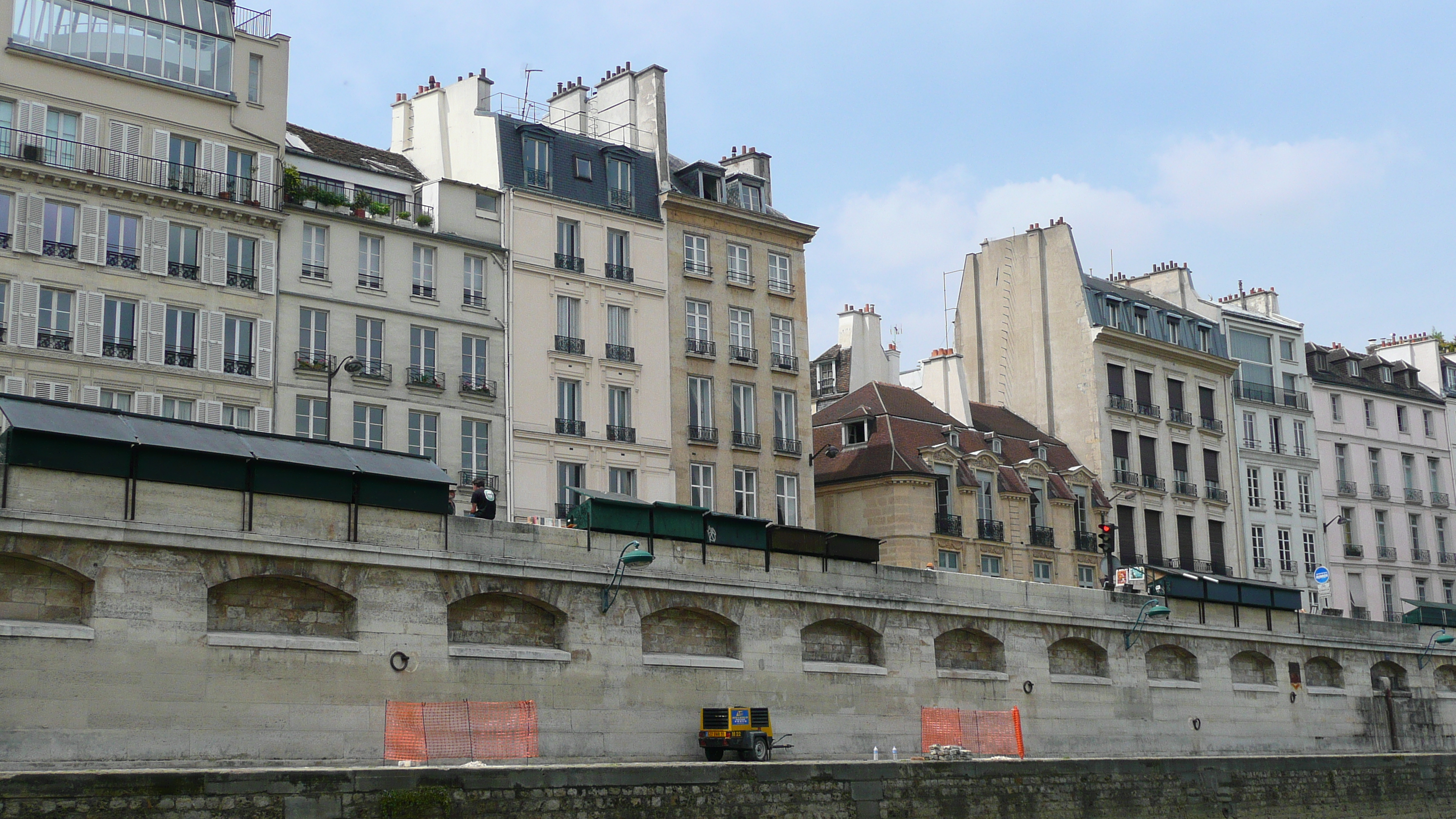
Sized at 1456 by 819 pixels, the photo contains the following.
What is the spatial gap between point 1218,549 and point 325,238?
119 ft

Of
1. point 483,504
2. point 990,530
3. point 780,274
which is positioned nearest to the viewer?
point 483,504

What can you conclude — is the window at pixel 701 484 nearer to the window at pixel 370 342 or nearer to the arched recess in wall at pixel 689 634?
the window at pixel 370 342

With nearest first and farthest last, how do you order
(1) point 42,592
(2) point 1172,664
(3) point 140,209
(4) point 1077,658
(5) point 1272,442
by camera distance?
1. (1) point 42,592
2. (3) point 140,209
3. (4) point 1077,658
4. (2) point 1172,664
5. (5) point 1272,442

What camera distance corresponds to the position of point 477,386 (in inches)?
1628

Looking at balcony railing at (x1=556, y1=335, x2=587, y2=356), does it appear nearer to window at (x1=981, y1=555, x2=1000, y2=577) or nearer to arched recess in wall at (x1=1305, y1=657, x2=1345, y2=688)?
window at (x1=981, y1=555, x2=1000, y2=577)

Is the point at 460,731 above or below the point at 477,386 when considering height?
below

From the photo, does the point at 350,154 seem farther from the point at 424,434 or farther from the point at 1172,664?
the point at 1172,664

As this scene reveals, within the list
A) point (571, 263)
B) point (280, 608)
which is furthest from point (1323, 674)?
point (280, 608)

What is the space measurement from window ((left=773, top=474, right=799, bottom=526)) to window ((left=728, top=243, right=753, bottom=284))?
5.98 meters

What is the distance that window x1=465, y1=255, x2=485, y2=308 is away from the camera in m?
42.1

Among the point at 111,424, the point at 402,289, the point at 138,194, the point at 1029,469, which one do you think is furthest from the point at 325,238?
the point at 1029,469

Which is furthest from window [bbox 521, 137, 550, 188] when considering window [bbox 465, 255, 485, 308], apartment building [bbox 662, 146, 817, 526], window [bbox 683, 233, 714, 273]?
window [bbox 683, 233, 714, 273]

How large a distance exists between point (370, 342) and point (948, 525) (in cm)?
1975

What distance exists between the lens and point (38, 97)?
3538 centimetres
